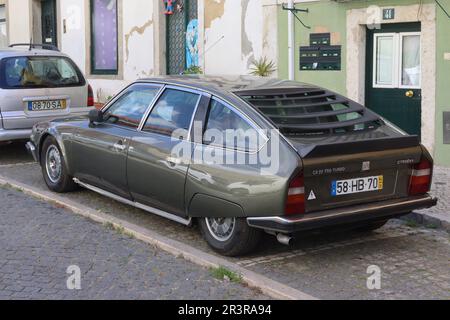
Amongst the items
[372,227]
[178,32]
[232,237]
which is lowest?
[372,227]

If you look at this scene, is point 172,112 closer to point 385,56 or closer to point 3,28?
point 385,56

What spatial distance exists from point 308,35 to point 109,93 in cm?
670

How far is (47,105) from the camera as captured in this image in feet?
33.4

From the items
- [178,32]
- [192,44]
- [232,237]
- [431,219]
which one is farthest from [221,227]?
[178,32]

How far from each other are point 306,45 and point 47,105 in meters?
4.42

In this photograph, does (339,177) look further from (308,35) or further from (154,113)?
(308,35)

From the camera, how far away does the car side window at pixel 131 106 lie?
656cm

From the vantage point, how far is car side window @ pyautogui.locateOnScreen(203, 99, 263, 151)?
538 cm

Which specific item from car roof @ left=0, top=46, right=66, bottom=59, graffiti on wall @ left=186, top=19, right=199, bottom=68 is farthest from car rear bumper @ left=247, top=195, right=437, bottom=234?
graffiti on wall @ left=186, top=19, right=199, bottom=68

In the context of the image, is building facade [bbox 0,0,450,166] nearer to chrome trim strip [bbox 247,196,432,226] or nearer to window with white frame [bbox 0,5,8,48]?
chrome trim strip [bbox 247,196,432,226]

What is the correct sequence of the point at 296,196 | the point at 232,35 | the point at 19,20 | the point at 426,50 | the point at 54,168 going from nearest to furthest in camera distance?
the point at 296,196 < the point at 54,168 < the point at 426,50 < the point at 232,35 < the point at 19,20

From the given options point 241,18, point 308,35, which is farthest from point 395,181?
point 241,18

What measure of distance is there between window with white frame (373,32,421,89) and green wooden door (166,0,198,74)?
512 centimetres
